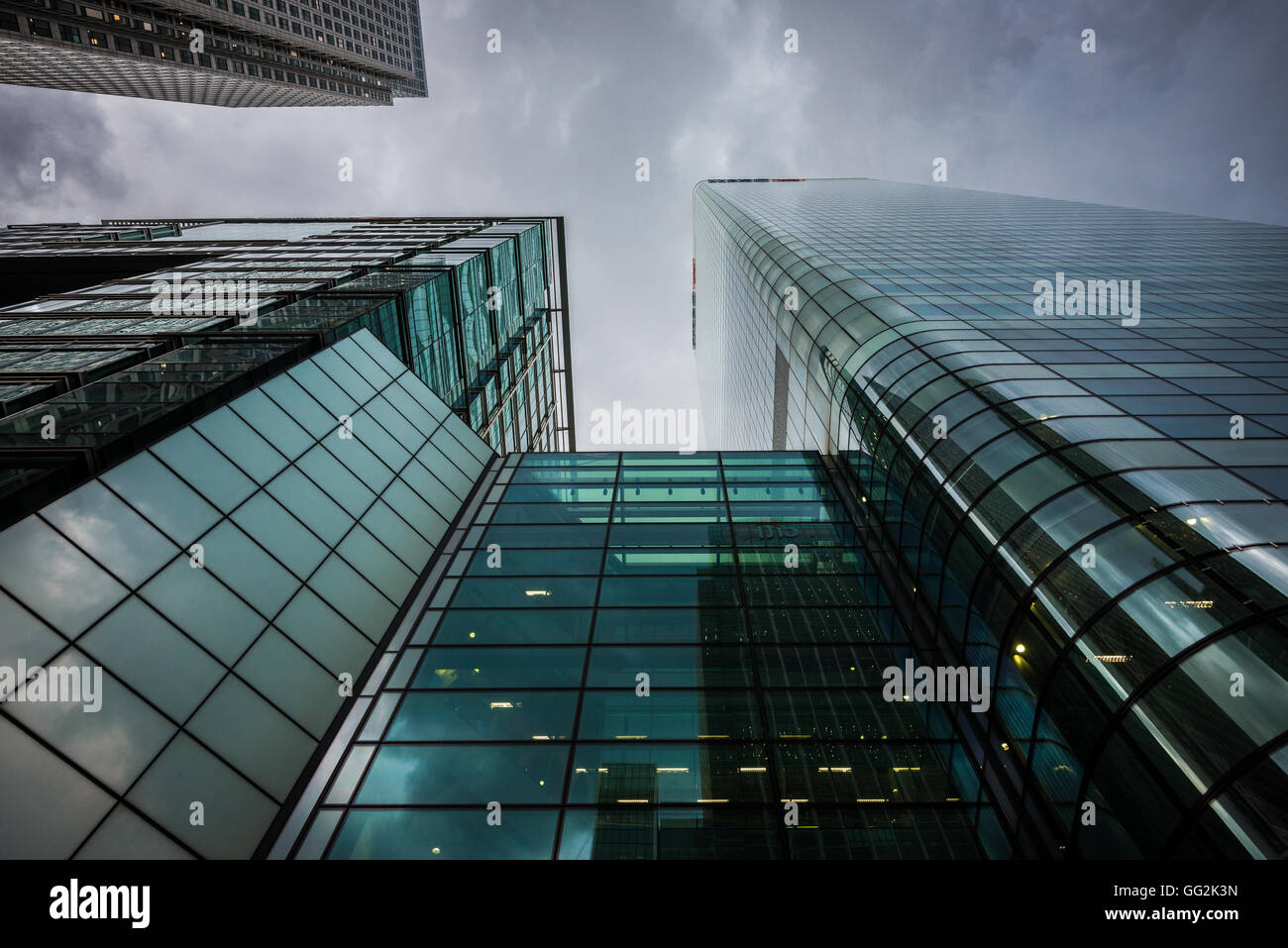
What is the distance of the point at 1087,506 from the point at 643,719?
8.60 metres

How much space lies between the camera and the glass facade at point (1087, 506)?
6.45 meters

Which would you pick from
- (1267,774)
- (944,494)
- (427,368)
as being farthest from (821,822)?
(427,368)

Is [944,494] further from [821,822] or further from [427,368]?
[427,368]

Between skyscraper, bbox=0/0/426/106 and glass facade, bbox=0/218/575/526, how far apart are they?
88.4 feet

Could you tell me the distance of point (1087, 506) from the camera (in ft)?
30.2

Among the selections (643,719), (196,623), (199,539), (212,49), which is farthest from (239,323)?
(212,49)

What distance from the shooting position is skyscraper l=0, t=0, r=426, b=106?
6000 cm

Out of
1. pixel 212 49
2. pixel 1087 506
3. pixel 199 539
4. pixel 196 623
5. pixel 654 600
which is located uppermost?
pixel 212 49

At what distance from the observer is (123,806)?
684cm

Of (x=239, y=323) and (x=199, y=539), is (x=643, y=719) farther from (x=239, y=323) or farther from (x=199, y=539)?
(x=239, y=323)

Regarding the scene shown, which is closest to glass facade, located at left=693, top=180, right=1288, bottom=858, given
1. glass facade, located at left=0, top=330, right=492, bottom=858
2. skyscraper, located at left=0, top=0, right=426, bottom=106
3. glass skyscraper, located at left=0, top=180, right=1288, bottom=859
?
glass skyscraper, located at left=0, top=180, right=1288, bottom=859

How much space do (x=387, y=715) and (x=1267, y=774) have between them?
1233 cm

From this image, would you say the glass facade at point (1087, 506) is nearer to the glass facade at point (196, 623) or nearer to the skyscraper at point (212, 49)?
the glass facade at point (196, 623)

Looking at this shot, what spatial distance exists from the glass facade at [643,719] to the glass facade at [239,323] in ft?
21.9
